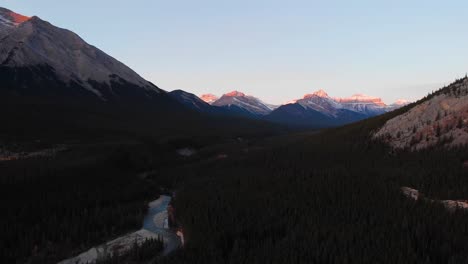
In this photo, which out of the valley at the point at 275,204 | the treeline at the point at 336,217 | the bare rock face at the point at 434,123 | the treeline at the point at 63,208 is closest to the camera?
the treeline at the point at 336,217

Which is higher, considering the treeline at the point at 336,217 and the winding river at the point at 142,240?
the treeline at the point at 336,217

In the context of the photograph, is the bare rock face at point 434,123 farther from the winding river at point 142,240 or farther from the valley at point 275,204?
the winding river at point 142,240

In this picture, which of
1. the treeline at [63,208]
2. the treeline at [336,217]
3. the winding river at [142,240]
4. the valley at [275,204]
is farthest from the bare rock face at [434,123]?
the treeline at [63,208]

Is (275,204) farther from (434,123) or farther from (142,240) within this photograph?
(434,123)

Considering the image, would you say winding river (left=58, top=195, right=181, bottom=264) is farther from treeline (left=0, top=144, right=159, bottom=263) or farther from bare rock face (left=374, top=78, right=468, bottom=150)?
bare rock face (left=374, top=78, right=468, bottom=150)

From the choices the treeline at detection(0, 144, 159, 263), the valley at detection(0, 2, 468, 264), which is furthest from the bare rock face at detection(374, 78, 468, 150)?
the treeline at detection(0, 144, 159, 263)

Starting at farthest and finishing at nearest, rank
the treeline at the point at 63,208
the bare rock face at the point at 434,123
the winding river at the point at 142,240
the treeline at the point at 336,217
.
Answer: the bare rock face at the point at 434,123, the treeline at the point at 63,208, the winding river at the point at 142,240, the treeline at the point at 336,217

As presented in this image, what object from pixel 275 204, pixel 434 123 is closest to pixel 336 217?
pixel 275 204

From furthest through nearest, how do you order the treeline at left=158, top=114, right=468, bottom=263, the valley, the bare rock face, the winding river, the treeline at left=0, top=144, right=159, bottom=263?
the bare rock face, the treeline at left=0, top=144, right=159, bottom=263, the winding river, the valley, the treeline at left=158, top=114, right=468, bottom=263

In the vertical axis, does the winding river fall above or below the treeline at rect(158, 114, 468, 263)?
below

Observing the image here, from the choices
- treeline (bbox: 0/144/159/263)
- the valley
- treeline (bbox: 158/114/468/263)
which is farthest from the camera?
treeline (bbox: 0/144/159/263)
